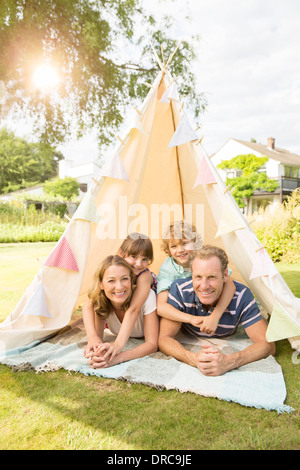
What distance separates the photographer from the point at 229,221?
306cm

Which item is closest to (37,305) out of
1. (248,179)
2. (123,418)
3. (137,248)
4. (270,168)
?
(137,248)

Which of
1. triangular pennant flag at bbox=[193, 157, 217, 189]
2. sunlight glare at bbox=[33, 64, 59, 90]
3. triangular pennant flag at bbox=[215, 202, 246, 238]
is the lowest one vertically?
triangular pennant flag at bbox=[215, 202, 246, 238]

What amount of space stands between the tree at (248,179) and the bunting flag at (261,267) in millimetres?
24664

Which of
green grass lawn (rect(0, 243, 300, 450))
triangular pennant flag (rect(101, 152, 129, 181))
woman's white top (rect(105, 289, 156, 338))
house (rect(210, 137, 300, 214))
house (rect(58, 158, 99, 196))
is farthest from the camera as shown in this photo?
house (rect(58, 158, 99, 196))

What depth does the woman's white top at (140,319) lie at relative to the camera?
2.99 metres

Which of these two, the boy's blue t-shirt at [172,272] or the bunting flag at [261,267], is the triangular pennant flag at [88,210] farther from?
the bunting flag at [261,267]

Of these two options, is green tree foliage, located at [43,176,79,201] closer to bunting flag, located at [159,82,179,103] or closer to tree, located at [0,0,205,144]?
tree, located at [0,0,205,144]

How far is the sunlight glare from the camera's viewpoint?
285 inches

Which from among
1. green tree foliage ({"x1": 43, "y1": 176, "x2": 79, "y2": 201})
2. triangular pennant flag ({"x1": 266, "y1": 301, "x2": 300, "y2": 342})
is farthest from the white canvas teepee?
green tree foliage ({"x1": 43, "y1": 176, "x2": 79, "y2": 201})

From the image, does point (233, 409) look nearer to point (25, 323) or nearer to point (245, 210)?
point (25, 323)

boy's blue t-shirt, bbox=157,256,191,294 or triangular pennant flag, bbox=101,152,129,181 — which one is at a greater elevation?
triangular pennant flag, bbox=101,152,129,181

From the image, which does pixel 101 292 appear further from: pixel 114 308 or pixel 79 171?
pixel 79 171

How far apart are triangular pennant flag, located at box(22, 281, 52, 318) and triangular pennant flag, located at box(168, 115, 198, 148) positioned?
1.74 m


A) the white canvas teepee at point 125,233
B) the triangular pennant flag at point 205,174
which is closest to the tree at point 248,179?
the white canvas teepee at point 125,233
